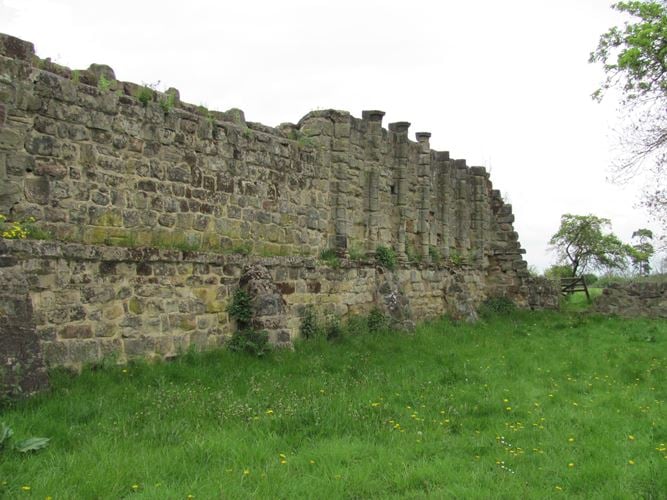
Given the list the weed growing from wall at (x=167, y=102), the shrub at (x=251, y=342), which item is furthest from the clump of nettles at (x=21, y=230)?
the shrub at (x=251, y=342)

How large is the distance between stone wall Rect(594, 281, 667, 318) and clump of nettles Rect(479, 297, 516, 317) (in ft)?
9.70

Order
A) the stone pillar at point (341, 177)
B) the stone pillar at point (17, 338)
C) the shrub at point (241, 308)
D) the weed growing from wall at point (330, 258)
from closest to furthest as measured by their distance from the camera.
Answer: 1. the stone pillar at point (17, 338)
2. the shrub at point (241, 308)
3. the weed growing from wall at point (330, 258)
4. the stone pillar at point (341, 177)

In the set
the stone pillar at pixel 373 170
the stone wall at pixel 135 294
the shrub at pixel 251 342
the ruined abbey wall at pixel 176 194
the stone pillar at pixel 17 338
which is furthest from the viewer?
the stone pillar at pixel 373 170

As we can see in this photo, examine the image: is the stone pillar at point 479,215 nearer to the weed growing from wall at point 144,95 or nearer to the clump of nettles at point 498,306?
the clump of nettles at point 498,306

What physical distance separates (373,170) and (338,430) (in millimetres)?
8965

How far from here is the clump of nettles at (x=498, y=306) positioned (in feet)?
64.5

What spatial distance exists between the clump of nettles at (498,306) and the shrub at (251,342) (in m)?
→ 10.7

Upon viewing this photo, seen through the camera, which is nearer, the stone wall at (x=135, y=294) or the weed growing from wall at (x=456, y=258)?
the stone wall at (x=135, y=294)

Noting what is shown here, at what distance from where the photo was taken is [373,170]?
14969mm

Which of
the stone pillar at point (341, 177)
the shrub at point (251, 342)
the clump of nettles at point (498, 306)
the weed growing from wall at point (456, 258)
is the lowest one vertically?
the shrub at point (251, 342)

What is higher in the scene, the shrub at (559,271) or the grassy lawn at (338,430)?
the shrub at (559,271)

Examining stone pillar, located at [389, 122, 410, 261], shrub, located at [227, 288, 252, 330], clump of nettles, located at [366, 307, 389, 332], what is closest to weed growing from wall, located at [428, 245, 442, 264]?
stone pillar, located at [389, 122, 410, 261]

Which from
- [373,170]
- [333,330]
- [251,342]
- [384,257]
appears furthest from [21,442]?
[373,170]

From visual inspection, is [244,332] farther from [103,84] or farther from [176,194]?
[103,84]
